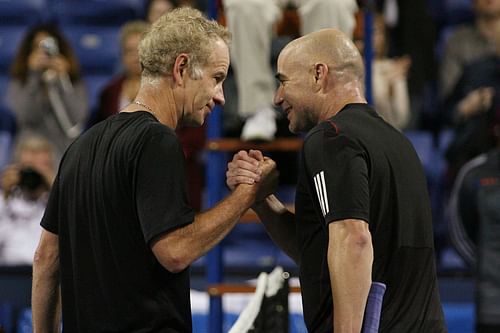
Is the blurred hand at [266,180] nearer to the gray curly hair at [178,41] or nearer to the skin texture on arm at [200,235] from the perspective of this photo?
the skin texture on arm at [200,235]

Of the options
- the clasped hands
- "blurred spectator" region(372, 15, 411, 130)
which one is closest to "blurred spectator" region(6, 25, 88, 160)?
"blurred spectator" region(372, 15, 411, 130)

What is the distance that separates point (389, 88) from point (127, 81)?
65.3 inches

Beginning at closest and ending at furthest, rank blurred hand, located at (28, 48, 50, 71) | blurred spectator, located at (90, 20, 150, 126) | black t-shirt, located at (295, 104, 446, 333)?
black t-shirt, located at (295, 104, 446, 333) → blurred spectator, located at (90, 20, 150, 126) → blurred hand, located at (28, 48, 50, 71)

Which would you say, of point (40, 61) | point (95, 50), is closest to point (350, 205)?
point (40, 61)

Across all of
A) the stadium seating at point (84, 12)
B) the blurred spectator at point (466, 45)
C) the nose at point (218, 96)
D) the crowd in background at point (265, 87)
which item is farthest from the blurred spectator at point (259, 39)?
the stadium seating at point (84, 12)

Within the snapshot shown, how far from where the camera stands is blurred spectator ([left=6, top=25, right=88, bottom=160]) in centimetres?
696

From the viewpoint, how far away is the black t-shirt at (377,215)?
310cm

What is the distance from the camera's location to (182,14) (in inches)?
125

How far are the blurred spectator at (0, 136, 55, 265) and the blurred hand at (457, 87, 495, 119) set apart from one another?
2593mm

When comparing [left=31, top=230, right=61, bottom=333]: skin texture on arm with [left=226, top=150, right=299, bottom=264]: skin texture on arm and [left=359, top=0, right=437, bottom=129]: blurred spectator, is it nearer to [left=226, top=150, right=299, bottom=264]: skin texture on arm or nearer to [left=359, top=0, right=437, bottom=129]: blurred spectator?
[left=226, top=150, right=299, bottom=264]: skin texture on arm

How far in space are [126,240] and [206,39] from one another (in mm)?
638

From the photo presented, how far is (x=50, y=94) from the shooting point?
6984 millimetres

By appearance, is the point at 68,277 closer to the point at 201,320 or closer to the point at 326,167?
the point at 326,167

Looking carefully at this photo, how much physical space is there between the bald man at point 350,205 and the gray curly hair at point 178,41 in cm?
37
